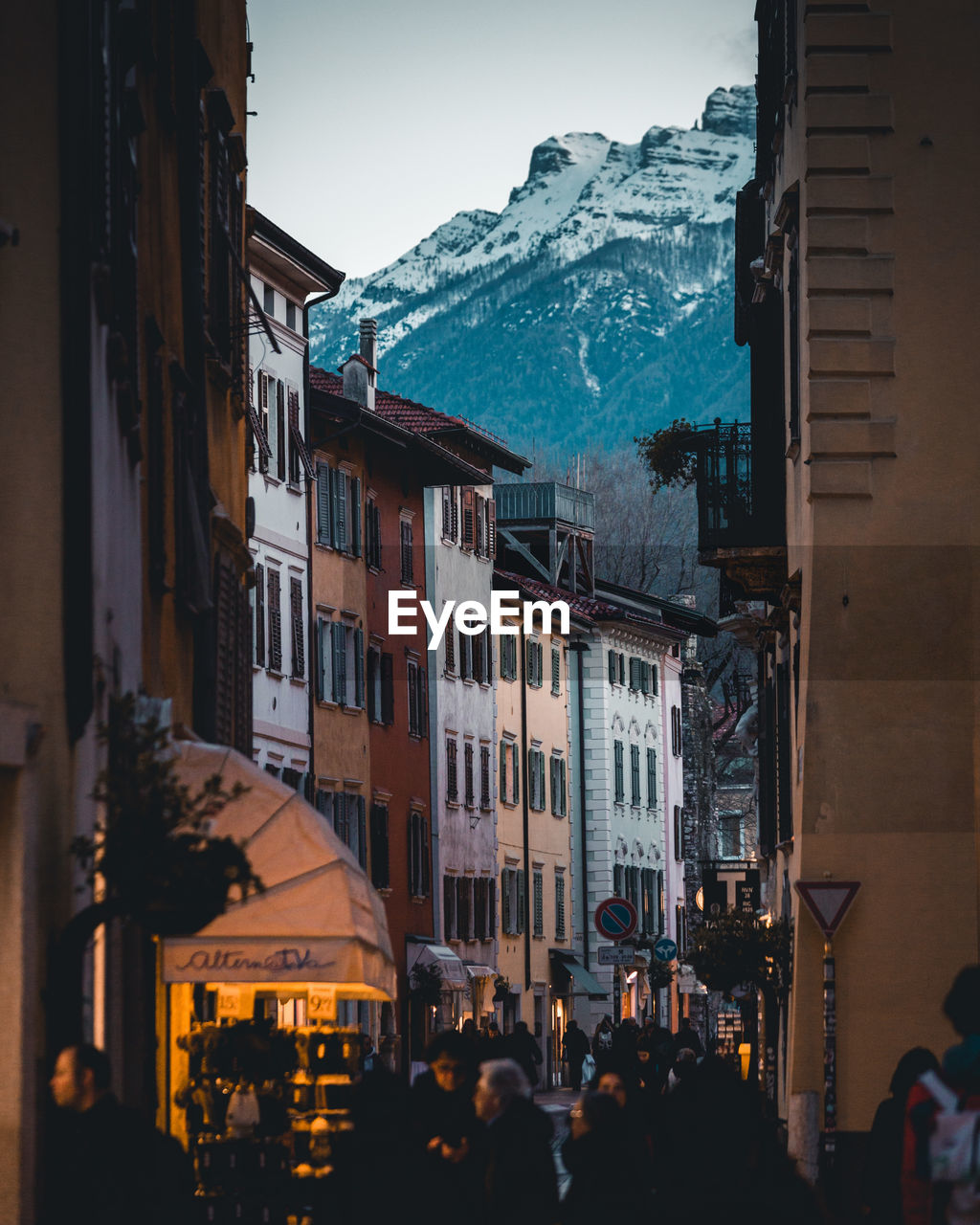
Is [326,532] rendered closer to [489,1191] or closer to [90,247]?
[90,247]

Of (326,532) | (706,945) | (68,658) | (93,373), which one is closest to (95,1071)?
(68,658)

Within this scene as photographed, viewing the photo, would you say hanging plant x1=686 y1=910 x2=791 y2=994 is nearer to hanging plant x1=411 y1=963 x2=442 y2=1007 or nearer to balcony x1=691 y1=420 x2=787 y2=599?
balcony x1=691 y1=420 x2=787 y2=599

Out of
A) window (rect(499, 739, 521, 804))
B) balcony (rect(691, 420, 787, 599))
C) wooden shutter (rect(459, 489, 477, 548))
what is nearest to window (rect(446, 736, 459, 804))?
wooden shutter (rect(459, 489, 477, 548))

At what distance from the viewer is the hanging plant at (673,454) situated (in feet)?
92.3

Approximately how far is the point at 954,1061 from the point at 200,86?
13.9 meters

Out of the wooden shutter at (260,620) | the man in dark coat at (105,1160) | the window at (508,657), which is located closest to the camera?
the man in dark coat at (105,1160)

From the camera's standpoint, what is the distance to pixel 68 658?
12805 mm

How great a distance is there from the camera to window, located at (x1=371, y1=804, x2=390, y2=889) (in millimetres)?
48781

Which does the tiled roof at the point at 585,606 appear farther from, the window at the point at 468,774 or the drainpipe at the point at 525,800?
the window at the point at 468,774

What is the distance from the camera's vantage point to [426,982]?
5056 cm

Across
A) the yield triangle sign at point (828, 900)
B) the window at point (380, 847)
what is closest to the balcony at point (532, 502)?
the window at point (380, 847)

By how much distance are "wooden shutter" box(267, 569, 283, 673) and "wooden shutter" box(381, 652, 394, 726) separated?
8.32 m

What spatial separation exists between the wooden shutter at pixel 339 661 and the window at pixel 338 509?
4.92 ft

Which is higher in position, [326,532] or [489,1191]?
[326,532]
